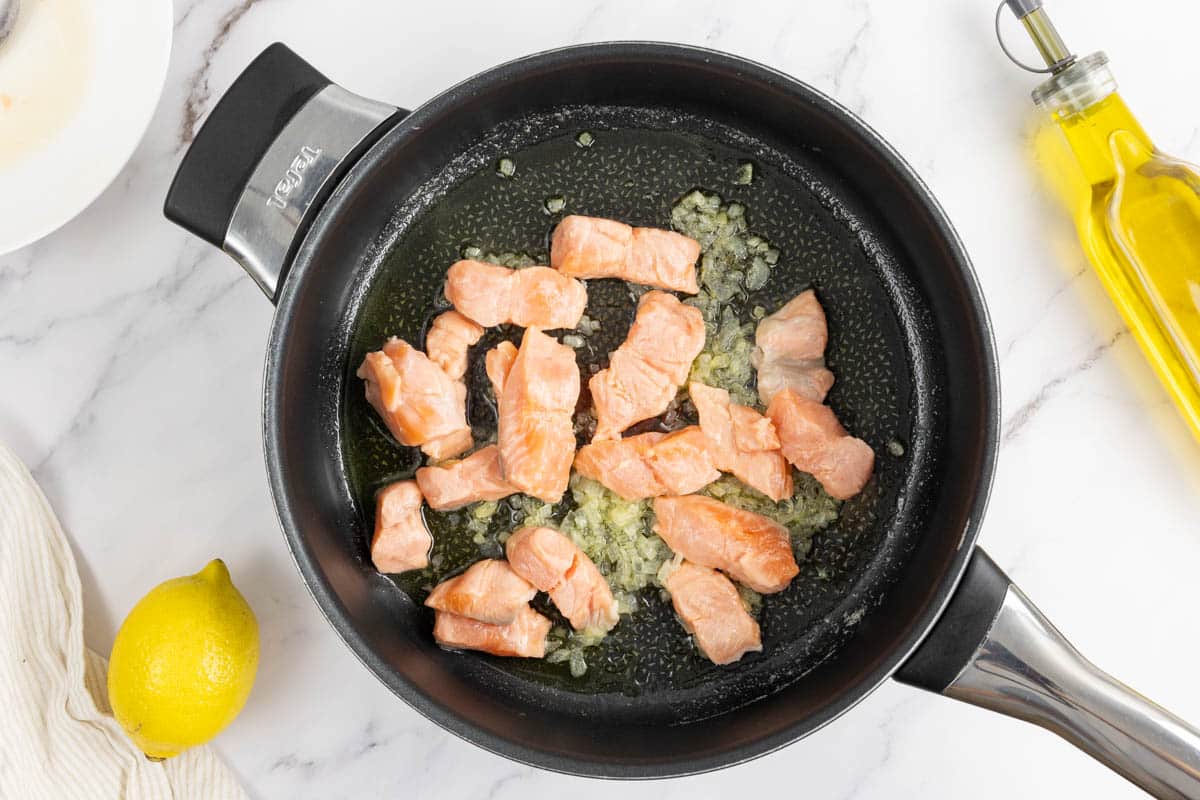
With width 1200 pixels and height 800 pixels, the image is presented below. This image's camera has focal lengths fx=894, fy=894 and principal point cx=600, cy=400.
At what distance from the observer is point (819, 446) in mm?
1279

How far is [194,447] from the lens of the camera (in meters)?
1.39

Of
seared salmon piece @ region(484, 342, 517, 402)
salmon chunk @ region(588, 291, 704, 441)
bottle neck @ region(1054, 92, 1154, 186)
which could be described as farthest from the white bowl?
bottle neck @ region(1054, 92, 1154, 186)

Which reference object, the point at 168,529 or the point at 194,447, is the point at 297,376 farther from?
the point at 168,529

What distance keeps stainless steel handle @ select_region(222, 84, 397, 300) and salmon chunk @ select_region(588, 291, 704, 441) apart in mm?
451

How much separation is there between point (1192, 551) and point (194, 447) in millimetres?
1550

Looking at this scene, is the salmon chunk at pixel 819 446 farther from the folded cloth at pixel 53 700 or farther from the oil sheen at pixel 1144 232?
the folded cloth at pixel 53 700

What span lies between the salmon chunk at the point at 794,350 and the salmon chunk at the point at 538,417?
28 centimetres

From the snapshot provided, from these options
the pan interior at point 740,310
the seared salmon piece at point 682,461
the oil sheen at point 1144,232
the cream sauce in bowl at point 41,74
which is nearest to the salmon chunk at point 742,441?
the seared salmon piece at point 682,461

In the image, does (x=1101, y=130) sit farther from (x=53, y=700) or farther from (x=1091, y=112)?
(x=53, y=700)

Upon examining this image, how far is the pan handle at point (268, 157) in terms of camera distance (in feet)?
3.70

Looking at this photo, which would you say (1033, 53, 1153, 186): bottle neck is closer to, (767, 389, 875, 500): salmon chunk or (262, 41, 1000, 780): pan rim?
(262, 41, 1000, 780): pan rim

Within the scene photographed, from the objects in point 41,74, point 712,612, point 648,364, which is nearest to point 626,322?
point 648,364

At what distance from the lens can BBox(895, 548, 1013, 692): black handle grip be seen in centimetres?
109

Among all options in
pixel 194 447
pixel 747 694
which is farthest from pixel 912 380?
pixel 194 447
